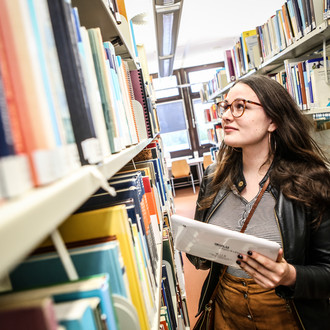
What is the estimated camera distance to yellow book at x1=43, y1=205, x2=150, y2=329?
0.61 meters

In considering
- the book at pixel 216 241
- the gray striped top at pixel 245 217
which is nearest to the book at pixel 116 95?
the book at pixel 216 241

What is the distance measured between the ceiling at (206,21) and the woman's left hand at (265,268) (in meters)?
2.96

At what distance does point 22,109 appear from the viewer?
1.06 ft

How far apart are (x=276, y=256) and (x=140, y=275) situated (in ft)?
1.87

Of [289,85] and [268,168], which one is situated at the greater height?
[289,85]

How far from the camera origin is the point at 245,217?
4.69ft

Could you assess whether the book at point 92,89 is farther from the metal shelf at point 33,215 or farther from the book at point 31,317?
the book at point 31,317

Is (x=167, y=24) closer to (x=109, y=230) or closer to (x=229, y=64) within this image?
(x=229, y=64)

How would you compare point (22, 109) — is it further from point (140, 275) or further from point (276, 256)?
point (276, 256)

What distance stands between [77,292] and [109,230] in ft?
0.67

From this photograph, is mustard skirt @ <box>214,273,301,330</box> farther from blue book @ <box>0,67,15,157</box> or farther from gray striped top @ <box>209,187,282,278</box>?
blue book @ <box>0,67,15,157</box>

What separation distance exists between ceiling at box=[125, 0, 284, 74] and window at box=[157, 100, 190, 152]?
1.72 m

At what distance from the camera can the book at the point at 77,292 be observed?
416 millimetres

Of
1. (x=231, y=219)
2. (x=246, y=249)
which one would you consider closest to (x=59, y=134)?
(x=246, y=249)
